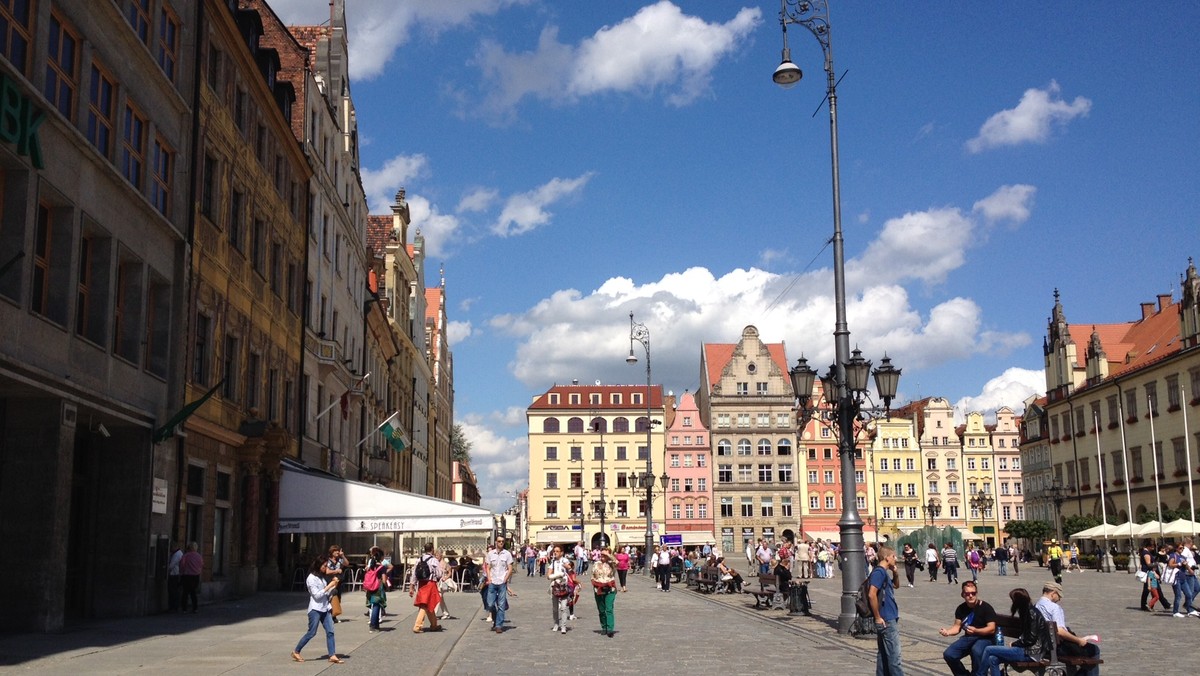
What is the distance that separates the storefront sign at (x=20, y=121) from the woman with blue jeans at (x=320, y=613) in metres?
7.30

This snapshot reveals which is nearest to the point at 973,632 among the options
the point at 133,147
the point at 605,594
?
the point at 605,594

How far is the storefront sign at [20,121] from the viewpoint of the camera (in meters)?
15.3

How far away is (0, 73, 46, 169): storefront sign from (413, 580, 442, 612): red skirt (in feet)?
31.4

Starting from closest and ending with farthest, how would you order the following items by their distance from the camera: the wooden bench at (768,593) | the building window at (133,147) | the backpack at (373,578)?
the backpack at (373,578) → the building window at (133,147) → the wooden bench at (768,593)

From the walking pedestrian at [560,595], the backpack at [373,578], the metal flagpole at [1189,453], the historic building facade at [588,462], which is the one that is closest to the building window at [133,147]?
the backpack at [373,578]

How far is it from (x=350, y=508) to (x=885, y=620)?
71.2 ft

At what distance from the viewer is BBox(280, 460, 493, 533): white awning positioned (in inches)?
1247

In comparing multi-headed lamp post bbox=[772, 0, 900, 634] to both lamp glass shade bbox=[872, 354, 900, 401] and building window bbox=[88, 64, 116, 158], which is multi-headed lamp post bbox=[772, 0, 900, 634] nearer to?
lamp glass shade bbox=[872, 354, 900, 401]

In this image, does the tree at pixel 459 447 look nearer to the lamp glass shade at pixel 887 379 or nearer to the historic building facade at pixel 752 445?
the historic building facade at pixel 752 445

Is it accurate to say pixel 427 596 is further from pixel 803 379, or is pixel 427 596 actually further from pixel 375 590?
pixel 803 379

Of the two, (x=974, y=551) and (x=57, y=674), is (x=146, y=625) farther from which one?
(x=974, y=551)

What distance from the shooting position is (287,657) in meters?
15.6

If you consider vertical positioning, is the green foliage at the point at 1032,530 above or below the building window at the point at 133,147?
below

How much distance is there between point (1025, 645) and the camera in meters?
11.0
